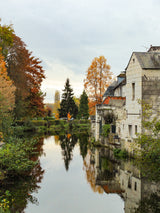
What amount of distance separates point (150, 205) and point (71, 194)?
4035mm

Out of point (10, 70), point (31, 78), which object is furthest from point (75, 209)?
point (31, 78)

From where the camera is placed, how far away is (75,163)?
19812 mm

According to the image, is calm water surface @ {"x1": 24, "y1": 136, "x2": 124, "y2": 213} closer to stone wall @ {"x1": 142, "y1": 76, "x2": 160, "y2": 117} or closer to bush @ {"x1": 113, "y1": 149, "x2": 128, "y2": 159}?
bush @ {"x1": 113, "y1": 149, "x2": 128, "y2": 159}

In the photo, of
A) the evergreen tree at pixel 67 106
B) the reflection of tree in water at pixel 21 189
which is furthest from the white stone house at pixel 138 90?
the evergreen tree at pixel 67 106

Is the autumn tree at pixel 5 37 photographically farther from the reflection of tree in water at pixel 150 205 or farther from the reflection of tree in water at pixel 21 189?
the reflection of tree in water at pixel 150 205

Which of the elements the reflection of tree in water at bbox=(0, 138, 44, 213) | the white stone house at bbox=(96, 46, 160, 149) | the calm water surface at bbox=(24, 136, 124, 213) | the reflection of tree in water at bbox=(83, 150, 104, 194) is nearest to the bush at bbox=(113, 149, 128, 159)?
the white stone house at bbox=(96, 46, 160, 149)

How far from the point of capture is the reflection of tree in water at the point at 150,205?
10.0 metres

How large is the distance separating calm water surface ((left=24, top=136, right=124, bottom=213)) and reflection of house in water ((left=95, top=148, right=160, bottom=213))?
1.26 ft

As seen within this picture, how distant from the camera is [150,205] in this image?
415 inches

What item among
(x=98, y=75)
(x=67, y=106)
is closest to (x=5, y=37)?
(x=98, y=75)

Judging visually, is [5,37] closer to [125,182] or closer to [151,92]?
[151,92]

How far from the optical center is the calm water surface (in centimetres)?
1081

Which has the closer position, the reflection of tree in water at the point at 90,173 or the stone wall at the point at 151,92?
the reflection of tree in water at the point at 90,173

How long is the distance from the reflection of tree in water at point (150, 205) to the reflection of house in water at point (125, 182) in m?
0.20
